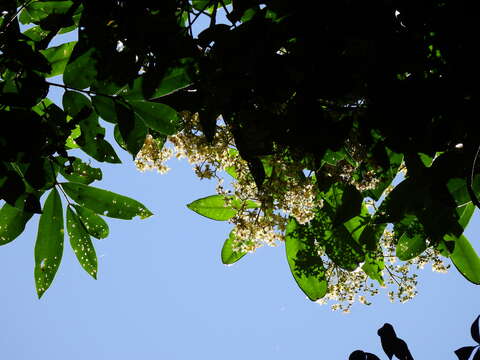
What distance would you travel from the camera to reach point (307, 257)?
2264mm

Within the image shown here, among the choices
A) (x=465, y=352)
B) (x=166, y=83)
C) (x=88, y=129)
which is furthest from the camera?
(x=88, y=129)

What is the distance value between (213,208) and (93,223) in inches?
26.8

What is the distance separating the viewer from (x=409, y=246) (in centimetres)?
212

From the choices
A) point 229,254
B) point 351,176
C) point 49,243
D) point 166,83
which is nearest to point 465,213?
point 351,176

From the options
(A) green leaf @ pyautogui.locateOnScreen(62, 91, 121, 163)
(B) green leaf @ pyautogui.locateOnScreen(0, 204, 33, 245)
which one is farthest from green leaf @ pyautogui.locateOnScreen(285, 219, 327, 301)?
(B) green leaf @ pyautogui.locateOnScreen(0, 204, 33, 245)

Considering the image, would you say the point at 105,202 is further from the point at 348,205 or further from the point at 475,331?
the point at 475,331

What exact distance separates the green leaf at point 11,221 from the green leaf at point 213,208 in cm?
85

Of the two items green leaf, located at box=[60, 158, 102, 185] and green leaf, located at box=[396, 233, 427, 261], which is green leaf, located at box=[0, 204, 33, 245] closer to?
green leaf, located at box=[60, 158, 102, 185]

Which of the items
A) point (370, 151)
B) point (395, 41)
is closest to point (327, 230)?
point (370, 151)

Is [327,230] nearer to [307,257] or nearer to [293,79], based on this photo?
[307,257]

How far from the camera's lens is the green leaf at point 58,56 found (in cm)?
199

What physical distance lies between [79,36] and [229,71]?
2.01ft

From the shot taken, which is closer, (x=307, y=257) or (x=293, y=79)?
(x=293, y=79)

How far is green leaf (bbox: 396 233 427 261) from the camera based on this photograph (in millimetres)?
2096
